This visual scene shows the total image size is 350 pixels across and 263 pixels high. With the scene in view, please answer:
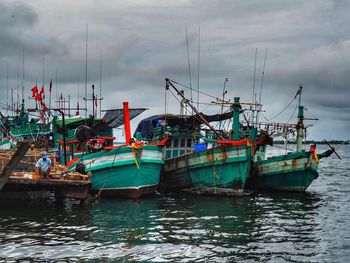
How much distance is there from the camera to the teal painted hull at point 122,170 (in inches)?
866

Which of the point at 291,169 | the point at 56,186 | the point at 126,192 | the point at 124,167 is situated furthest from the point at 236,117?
the point at 56,186

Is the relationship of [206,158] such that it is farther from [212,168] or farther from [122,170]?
[122,170]

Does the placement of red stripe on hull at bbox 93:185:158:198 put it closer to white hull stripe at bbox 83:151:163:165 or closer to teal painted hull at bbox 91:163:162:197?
teal painted hull at bbox 91:163:162:197

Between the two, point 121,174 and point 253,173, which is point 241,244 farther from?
point 253,173

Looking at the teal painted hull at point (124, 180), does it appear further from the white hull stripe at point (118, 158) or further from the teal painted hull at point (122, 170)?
the white hull stripe at point (118, 158)

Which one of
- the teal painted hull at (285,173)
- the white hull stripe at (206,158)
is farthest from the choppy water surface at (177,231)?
the teal painted hull at (285,173)

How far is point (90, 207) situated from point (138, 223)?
4.21 meters

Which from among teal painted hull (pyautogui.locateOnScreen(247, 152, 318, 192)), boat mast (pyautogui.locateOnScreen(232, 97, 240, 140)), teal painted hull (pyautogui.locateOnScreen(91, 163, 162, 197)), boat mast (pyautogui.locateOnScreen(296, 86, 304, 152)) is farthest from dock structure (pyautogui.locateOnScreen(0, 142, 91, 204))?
boat mast (pyautogui.locateOnScreen(296, 86, 304, 152))

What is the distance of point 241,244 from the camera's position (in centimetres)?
1338

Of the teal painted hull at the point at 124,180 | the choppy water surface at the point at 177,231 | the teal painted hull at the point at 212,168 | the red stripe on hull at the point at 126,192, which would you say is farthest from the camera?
the teal painted hull at the point at 212,168

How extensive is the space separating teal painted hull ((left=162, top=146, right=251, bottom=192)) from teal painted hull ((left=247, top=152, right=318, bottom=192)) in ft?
8.42

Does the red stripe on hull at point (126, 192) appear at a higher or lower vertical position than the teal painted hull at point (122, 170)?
lower

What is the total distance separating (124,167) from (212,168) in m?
5.27

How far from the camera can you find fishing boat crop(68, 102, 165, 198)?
22.0 metres
